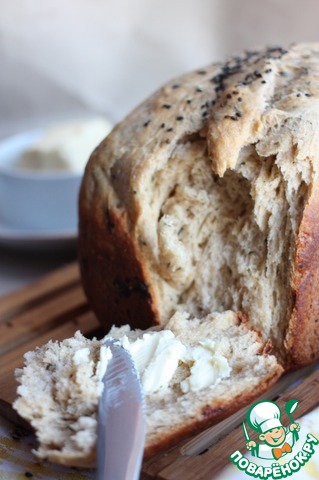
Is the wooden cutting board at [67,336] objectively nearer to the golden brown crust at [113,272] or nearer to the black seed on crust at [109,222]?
the golden brown crust at [113,272]

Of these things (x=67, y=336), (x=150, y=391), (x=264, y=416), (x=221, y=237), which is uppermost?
(x=221, y=237)

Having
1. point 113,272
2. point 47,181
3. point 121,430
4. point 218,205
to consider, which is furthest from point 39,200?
point 121,430

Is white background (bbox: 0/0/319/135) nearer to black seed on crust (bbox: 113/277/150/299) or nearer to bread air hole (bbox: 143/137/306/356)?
bread air hole (bbox: 143/137/306/356)

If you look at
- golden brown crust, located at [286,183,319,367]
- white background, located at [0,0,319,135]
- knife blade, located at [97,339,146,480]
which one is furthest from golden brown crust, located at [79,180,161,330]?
white background, located at [0,0,319,135]

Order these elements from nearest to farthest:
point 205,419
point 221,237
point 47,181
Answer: point 205,419, point 221,237, point 47,181

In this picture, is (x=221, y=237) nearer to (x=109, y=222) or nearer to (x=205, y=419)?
(x=109, y=222)

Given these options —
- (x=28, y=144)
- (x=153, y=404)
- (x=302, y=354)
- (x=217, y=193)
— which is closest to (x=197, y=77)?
(x=217, y=193)

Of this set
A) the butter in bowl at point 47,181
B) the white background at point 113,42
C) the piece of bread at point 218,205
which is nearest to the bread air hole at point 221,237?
the piece of bread at point 218,205
